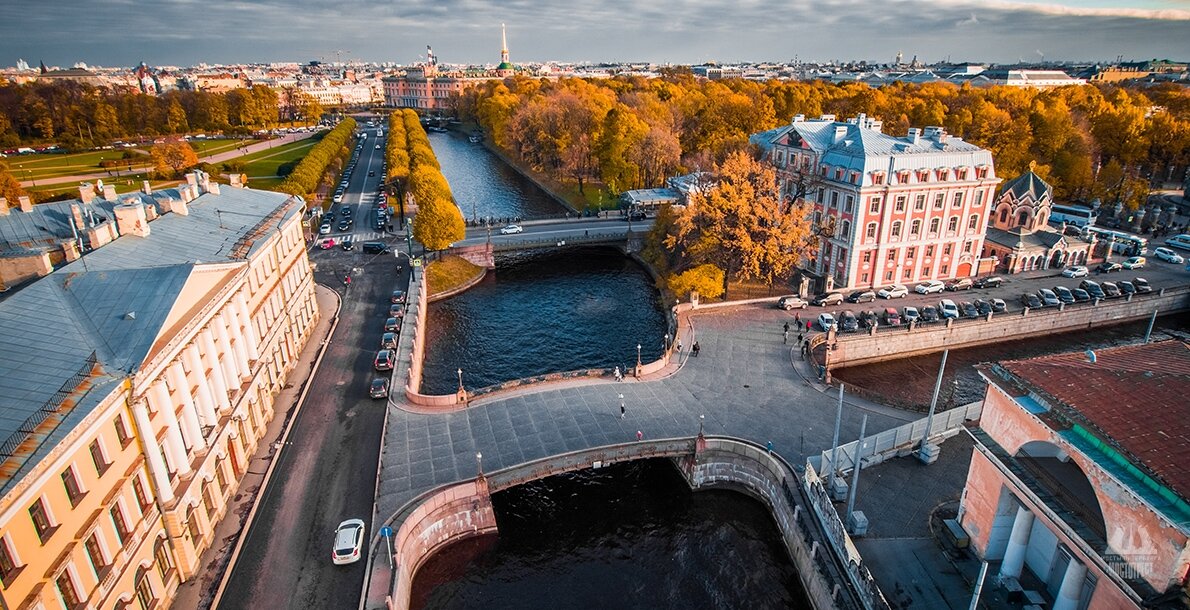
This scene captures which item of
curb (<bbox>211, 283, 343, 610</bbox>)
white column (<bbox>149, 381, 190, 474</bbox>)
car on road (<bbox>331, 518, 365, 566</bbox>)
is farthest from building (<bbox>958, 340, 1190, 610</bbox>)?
white column (<bbox>149, 381, 190, 474</bbox>)

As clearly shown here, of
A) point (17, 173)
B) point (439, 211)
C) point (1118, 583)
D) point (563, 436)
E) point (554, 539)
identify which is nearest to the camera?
point (1118, 583)

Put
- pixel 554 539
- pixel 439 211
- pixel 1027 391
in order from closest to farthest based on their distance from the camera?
pixel 1027 391
pixel 554 539
pixel 439 211

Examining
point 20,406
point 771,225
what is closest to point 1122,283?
point 771,225

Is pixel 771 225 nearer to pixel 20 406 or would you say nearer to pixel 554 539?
pixel 554 539

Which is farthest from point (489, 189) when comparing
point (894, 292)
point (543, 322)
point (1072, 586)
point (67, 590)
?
point (1072, 586)

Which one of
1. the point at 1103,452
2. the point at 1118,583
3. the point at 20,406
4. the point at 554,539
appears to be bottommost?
the point at 554,539

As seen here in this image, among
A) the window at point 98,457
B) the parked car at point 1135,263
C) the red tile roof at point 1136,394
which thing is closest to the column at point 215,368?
the window at point 98,457
